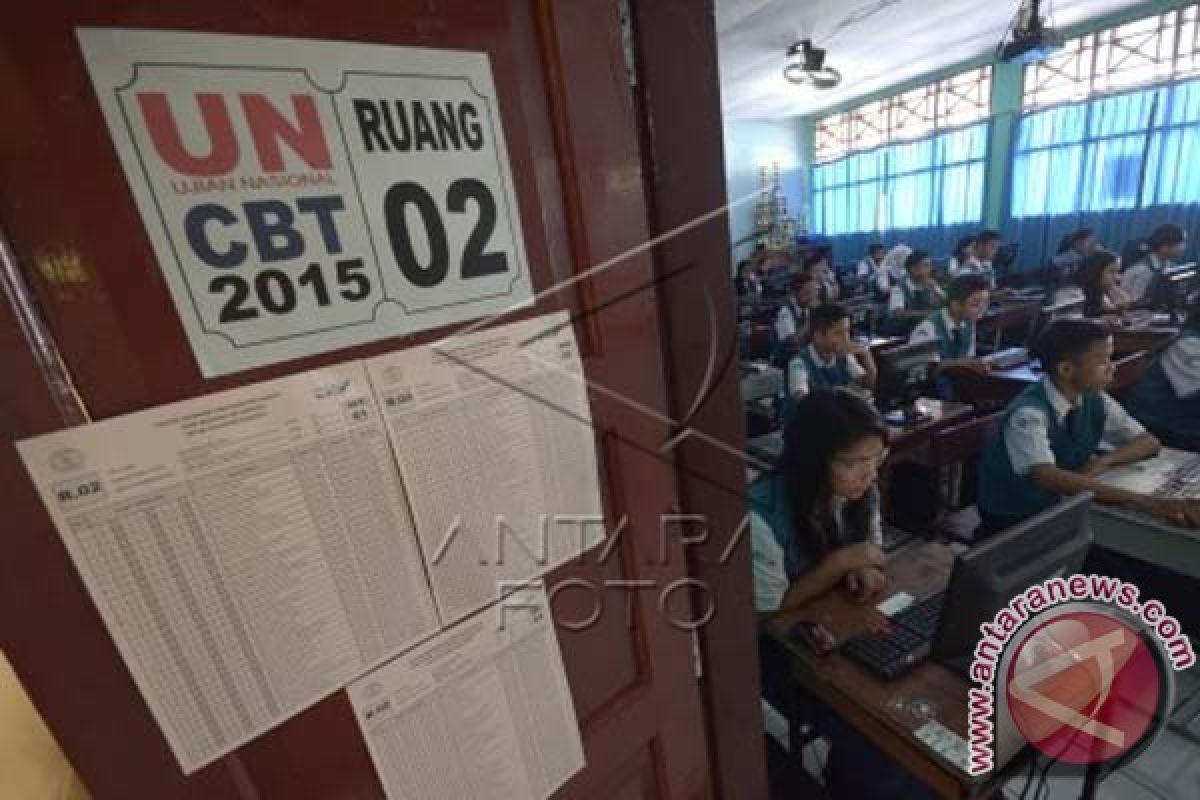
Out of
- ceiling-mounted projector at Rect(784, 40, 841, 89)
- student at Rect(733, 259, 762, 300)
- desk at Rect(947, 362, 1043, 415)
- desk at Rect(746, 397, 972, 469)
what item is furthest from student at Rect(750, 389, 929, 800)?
student at Rect(733, 259, 762, 300)

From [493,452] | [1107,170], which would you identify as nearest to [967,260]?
[1107,170]

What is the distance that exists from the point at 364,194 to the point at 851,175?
33.3 feet

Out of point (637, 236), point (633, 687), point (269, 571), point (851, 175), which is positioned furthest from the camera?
point (851, 175)

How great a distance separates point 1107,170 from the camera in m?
5.95

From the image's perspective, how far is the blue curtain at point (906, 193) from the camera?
7273 millimetres

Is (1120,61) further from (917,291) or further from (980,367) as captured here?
(980,367)

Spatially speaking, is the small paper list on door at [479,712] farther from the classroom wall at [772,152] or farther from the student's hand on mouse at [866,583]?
the classroom wall at [772,152]

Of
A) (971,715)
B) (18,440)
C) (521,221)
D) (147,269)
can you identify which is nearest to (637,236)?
(521,221)

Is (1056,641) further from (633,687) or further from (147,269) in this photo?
(147,269)

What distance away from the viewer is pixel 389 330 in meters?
0.51

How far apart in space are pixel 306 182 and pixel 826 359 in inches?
120

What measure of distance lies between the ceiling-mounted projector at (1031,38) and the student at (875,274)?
2.69 m

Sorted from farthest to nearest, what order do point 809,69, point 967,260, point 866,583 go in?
point 967,260 < point 809,69 < point 866,583

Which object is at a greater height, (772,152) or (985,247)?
(772,152)
